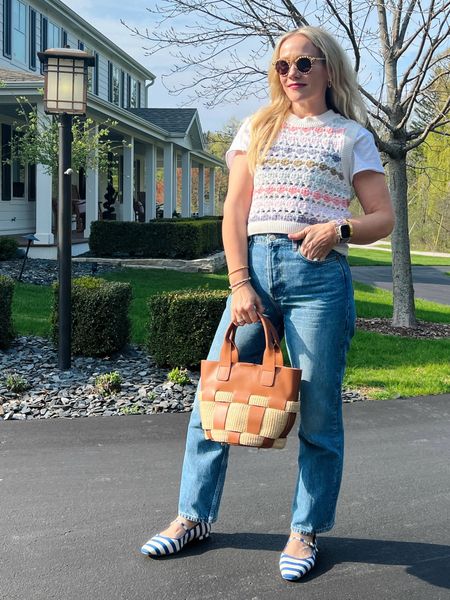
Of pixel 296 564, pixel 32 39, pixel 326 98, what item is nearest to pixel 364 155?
pixel 326 98

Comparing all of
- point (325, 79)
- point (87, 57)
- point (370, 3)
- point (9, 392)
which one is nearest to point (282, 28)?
point (370, 3)

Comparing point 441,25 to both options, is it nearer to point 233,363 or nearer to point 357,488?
point 357,488

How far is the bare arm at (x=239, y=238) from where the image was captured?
8.76 feet

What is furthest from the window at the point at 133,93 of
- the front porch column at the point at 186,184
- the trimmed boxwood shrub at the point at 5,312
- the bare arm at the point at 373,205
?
the bare arm at the point at 373,205

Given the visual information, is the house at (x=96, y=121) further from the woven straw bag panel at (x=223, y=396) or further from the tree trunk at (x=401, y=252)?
the woven straw bag panel at (x=223, y=396)

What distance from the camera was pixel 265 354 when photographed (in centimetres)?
262

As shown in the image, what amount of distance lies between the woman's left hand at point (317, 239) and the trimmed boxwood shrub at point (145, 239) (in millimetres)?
13062

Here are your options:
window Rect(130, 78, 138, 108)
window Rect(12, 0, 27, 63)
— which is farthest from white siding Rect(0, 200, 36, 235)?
window Rect(130, 78, 138, 108)

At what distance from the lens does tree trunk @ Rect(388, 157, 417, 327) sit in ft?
30.5

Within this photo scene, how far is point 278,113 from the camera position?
278 cm

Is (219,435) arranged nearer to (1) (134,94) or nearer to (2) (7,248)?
(2) (7,248)

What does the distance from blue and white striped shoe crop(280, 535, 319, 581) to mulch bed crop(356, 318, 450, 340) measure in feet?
20.8

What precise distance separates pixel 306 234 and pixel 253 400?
0.61 meters

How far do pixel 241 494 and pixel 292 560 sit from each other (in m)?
0.87
